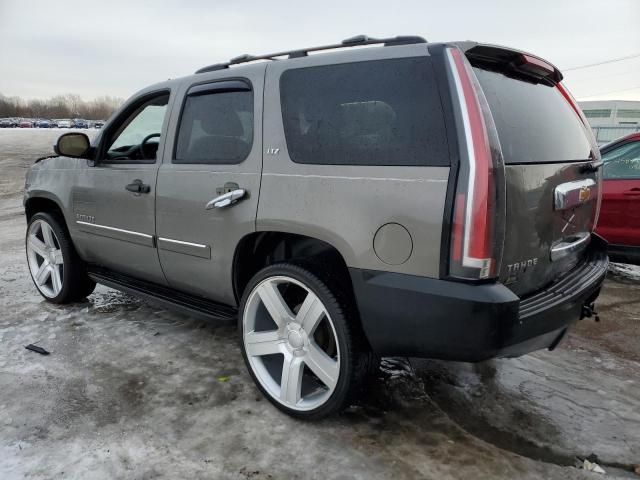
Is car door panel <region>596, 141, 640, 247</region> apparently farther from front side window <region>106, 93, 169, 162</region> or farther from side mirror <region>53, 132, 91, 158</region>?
side mirror <region>53, 132, 91, 158</region>

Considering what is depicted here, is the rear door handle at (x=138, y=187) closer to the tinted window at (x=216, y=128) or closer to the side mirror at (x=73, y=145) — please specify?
the tinted window at (x=216, y=128)

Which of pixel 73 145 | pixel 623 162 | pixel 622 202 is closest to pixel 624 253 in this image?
pixel 622 202

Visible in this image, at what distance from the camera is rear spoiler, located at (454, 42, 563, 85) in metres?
2.25

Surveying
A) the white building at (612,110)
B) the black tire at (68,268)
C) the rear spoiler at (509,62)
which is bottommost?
the black tire at (68,268)

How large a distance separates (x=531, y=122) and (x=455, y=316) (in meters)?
1.08

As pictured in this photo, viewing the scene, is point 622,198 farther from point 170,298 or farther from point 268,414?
point 170,298

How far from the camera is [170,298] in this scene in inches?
131

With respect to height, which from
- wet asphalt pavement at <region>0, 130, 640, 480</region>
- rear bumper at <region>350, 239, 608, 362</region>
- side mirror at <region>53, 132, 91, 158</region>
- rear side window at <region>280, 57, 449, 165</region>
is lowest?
wet asphalt pavement at <region>0, 130, 640, 480</region>

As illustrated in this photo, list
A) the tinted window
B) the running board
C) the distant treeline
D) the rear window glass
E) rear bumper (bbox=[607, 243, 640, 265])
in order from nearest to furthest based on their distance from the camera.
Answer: the rear window glass
the tinted window
the running board
rear bumper (bbox=[607, 243, 640, 265])
the distant treeline

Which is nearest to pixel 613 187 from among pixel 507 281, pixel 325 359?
pixel 507 281

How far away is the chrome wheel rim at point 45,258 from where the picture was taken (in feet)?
14.2

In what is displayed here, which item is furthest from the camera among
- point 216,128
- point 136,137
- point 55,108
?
point 55,108

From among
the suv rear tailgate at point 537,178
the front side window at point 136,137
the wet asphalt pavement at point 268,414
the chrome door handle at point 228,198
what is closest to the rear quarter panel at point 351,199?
the chrome door handle at point 228,198

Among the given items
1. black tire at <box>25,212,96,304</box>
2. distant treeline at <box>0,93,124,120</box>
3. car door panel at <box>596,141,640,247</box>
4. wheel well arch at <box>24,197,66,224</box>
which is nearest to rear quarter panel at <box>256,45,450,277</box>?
black tire at <box>25,212,96,304</box>
